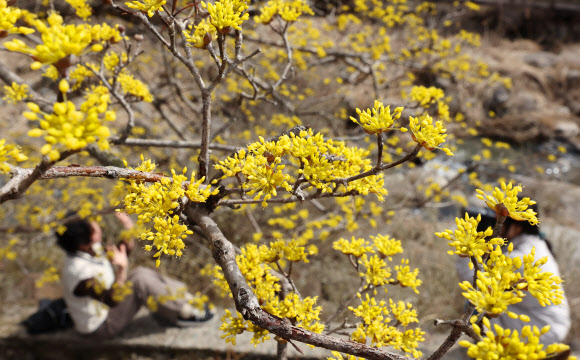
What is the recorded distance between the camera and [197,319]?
3.87 metres

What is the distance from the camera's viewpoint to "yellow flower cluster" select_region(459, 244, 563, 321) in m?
0.88

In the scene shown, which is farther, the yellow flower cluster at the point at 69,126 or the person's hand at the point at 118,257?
the person's hand at the point at 118,257

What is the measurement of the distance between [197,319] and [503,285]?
3641mm

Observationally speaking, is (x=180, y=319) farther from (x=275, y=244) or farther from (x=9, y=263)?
(x=9, y=263)

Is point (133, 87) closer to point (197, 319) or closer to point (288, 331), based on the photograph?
point (288, 331)

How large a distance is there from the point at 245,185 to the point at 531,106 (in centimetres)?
1439

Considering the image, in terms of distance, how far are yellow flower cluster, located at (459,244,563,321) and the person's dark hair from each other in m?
3.61

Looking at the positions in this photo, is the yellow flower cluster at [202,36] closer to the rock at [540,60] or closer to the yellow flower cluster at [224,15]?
the yellow flower cluster at [224,15]

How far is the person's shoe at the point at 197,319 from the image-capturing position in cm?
377

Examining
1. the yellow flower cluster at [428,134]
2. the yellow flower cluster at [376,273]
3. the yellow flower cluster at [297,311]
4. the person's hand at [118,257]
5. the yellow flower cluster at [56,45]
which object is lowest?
the person's hand at [118,257]

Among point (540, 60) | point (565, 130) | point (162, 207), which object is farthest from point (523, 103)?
point (162, 207)

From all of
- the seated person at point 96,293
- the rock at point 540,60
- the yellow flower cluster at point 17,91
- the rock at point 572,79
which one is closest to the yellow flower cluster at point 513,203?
the yellow flower cluster at point 17,91

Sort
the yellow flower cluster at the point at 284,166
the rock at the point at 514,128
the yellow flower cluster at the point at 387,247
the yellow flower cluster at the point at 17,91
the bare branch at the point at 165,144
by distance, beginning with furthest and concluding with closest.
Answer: the rock at the point at 514,128
the bare branch at the point at 165,144
the yellow flower cluster at the point at 17,91
the yellow flower cluster at the point at 387,247
the yellow flower cluster at the point at 284,166

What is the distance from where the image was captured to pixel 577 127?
11.7 metres
